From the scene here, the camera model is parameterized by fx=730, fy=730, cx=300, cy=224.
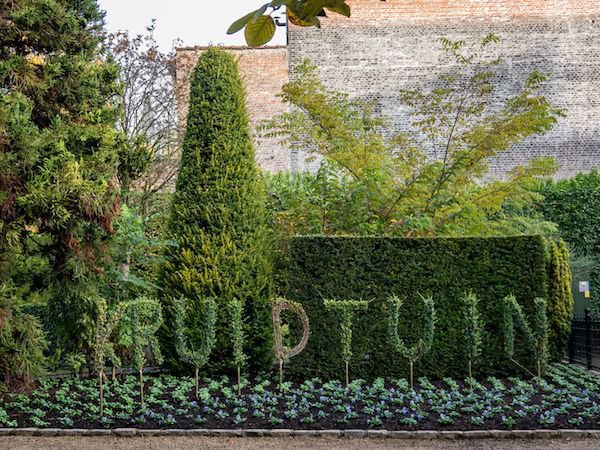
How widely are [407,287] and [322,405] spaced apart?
2365 millimetres

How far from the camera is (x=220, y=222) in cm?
1005

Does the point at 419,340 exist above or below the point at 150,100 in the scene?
below

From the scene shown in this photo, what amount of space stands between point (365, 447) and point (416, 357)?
2.33 metres

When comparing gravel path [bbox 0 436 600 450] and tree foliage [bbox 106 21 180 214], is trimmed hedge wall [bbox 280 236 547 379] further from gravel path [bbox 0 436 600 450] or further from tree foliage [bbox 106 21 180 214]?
tree foliage [bbox 106 21 180 214]

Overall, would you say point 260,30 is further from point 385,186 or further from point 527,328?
point 385,186

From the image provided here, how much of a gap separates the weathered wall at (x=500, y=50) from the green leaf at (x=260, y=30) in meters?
18.5

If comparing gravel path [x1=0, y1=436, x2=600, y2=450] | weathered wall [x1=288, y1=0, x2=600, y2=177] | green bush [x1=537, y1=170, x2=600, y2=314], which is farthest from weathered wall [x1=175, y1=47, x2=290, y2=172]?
gravel path [x1=0, y1=436, x2=600, y2=450]

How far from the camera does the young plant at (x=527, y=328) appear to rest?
365 inches

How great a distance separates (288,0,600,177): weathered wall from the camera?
65.7ft

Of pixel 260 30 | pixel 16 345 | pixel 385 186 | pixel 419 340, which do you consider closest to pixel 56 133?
pixel 16 345

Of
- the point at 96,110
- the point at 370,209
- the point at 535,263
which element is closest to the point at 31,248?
the point at 96,110

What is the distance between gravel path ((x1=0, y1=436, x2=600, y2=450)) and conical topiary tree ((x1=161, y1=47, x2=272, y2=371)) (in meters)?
2.62

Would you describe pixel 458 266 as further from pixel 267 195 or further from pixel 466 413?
pixel 267 195

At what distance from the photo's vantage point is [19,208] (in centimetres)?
918
